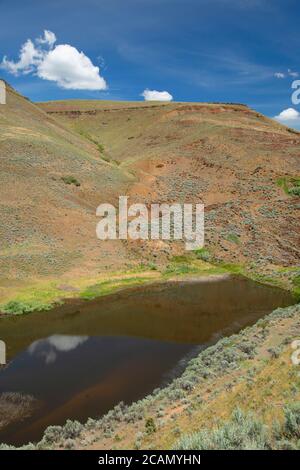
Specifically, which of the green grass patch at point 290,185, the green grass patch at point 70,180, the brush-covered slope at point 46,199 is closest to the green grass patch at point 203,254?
the brush-covered slope at point 46,199

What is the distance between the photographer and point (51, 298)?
30.7 metres

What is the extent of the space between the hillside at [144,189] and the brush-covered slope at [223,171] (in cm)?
14

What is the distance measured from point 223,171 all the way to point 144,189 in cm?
1160

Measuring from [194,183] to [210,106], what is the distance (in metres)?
37.0

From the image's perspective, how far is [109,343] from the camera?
24078 millimetres

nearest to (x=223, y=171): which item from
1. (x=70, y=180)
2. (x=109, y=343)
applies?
(x=70, y=180)

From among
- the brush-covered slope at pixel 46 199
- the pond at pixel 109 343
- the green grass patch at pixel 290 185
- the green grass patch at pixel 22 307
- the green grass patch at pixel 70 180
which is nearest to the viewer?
the pond at pixel 109 343

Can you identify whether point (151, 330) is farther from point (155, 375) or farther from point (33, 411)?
point (33, 411)

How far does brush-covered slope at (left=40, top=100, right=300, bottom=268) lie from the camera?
43250mm

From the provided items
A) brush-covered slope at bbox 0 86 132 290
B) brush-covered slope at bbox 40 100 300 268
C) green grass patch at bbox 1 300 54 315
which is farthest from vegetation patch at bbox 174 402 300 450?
brush-covered slope at bbox 40 100 300 268

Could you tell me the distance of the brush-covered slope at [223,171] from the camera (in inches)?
1703

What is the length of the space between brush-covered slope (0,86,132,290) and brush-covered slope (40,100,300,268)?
5.01m

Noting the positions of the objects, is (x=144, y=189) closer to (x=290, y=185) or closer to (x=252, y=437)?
(x=290, y=185)

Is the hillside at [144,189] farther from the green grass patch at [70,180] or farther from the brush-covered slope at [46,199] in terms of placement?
the brush-covered slope at [46,199]
